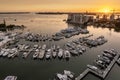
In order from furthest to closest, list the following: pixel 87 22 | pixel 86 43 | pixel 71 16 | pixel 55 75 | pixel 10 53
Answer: pixel 71 16 < pixel 87 22 < pixel 86 43 < pixel 10 53 < pixel 55 75

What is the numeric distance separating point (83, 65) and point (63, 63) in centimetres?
399

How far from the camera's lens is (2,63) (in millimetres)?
30844

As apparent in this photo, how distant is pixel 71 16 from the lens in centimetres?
10931

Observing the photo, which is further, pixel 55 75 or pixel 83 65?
pixel 83 65

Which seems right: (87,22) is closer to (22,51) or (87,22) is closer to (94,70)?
(22,51)

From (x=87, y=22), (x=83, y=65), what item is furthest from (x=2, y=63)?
(x=87, y=22)

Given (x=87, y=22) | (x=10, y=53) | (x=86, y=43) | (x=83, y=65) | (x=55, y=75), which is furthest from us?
(x=87, y=22)

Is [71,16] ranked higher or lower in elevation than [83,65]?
higher

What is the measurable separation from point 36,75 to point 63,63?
668 centimetres

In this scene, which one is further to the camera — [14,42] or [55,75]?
[14,42]

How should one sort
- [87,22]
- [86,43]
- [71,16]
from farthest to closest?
[71,16] → [87,22] → [86,43]

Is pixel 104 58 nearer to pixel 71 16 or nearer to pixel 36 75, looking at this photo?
pixel 36 75

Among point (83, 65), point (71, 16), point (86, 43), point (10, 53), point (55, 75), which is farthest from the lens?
point (71, 16)

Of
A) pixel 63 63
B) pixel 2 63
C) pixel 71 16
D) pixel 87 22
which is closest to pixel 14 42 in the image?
pixel 2 63
